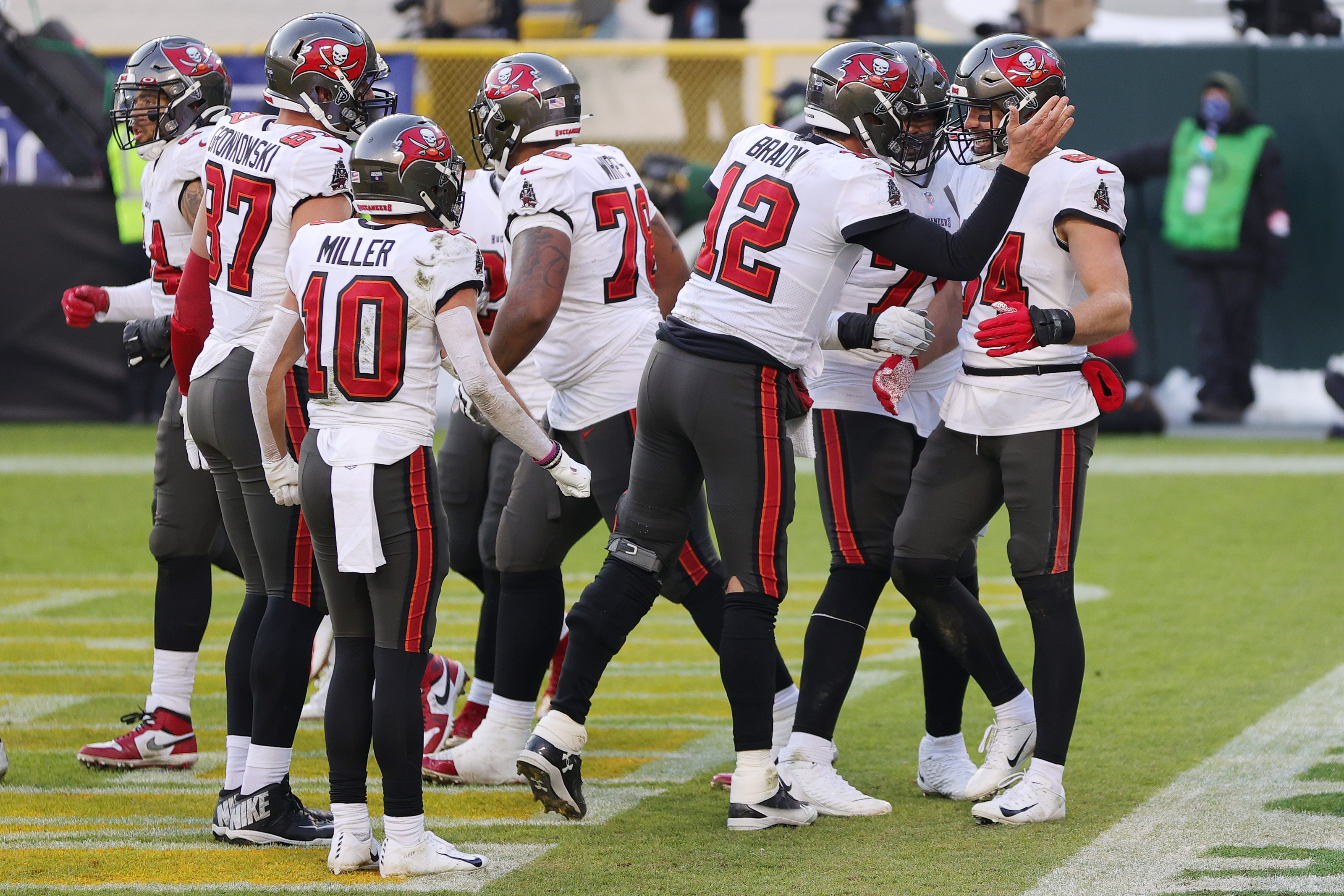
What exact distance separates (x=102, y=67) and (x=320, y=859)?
12.6 metres

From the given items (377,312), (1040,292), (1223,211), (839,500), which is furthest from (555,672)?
(1223,211)

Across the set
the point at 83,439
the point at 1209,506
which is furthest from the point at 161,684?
the point at 83,439

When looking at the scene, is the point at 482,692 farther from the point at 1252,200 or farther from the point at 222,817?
the point at 1252,200

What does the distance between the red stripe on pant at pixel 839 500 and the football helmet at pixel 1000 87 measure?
86 centimetres

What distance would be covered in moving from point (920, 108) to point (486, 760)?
2.15 meters

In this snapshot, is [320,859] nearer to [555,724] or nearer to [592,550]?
[555,724]

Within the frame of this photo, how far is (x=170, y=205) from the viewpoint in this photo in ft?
16.2

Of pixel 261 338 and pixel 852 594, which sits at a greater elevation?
pixel 261 338

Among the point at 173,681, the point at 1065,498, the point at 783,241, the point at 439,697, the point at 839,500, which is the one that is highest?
the point at 783,241

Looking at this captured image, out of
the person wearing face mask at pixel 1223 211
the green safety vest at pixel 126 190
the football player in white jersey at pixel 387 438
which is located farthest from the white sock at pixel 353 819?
the person wearing face mask at pixel 1223 211

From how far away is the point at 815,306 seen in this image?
4340mm

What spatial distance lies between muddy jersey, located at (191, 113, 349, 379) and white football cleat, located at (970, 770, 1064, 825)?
2.22m

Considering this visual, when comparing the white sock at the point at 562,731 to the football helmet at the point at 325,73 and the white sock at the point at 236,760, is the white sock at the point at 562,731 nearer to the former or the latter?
the white sock at the point at 236,760

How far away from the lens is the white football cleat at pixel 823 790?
4438 mm
